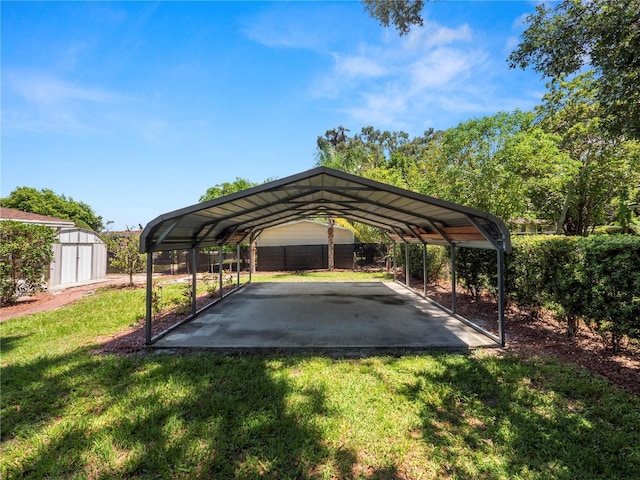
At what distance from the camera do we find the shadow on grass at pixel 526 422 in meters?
2.38

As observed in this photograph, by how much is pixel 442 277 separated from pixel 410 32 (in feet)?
28.6

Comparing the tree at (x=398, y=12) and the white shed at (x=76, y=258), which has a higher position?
the tree at (x=398, y=12)

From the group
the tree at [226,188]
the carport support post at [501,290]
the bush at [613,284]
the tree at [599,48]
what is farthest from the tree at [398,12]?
the tree at [226,188]

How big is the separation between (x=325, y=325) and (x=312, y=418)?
3279 mm

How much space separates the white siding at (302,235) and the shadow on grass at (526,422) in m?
16.1

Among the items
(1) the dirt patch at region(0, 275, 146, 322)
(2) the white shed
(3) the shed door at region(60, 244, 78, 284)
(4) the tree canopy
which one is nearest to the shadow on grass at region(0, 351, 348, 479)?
(1) the dirt patch at region(0, 275, 146, 322)

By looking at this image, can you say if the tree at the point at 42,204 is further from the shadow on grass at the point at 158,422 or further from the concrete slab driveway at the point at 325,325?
the shadow on grass at the point at 158,422

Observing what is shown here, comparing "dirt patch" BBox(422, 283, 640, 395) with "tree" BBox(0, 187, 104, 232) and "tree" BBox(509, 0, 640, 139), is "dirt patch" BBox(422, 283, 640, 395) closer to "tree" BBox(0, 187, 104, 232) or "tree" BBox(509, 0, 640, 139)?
"tree" BBox(509, 0, 640, 139)

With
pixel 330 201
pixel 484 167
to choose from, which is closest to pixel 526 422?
pixel 330 201

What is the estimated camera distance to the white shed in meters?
12.2

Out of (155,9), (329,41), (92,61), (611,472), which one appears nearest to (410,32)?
(329,41)

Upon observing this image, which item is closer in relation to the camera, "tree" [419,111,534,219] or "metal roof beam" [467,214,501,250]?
"metal roof beam" [467,214,501,250]

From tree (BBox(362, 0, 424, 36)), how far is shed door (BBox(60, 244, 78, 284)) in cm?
1475

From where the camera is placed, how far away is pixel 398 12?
7.28 metres
